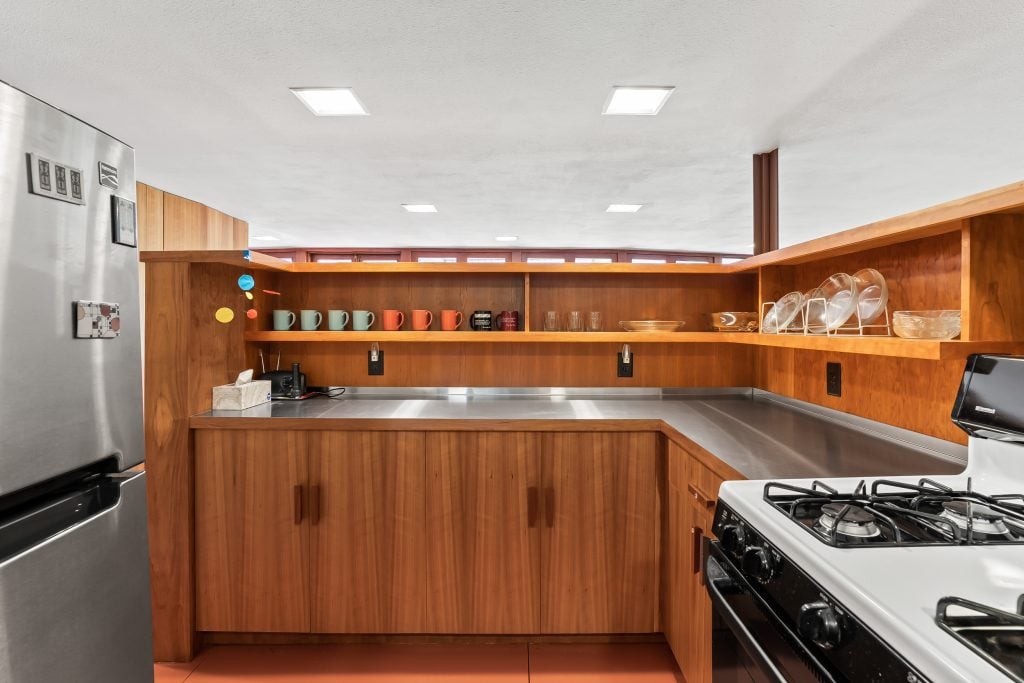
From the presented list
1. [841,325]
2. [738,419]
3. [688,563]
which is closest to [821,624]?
[688,563]

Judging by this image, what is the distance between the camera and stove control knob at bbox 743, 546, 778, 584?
925mm

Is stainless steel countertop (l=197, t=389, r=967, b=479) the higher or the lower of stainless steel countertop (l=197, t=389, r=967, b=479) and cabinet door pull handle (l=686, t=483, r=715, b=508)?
the higher

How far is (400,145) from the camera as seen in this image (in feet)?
10.7

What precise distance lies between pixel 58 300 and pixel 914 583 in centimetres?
155

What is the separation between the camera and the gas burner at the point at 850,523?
0.89m

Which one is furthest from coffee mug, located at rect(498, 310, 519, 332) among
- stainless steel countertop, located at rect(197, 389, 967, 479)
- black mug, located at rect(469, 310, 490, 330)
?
stainless steel countertop, located at rect(197, 389, 967, 479)

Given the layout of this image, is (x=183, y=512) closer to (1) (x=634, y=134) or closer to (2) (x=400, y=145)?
(2) (x=400, y=145)

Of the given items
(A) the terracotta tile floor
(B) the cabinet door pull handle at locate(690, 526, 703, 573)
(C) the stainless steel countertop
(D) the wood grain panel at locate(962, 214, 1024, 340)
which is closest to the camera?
(D) the wood grain panel at locate(962, 214, 1024, 340)

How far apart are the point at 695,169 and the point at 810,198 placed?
1508mm

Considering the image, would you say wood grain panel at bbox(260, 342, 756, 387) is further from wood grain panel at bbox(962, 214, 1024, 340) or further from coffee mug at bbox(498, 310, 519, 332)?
wood grain panel at bbox(962, 214, 1024, 340)

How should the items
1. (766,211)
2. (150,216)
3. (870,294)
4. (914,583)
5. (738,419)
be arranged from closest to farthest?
(914,583) → (870,294) → (738,419) → (766,211) → (150,216)

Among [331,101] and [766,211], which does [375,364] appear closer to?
[331,101]

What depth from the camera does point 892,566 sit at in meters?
0.79

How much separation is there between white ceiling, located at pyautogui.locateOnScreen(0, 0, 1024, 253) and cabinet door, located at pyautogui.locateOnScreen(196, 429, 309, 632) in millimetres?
1612
